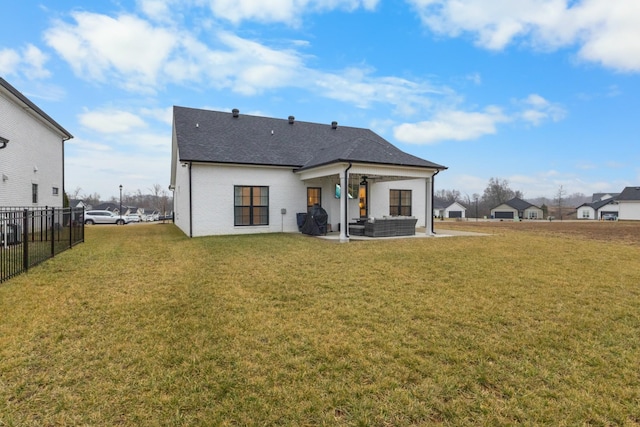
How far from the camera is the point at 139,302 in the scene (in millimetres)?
4723

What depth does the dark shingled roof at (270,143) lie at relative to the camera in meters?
12.9

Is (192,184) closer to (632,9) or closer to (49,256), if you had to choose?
(49,256)

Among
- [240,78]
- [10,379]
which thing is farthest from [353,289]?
[240,78]

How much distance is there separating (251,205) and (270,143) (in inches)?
143

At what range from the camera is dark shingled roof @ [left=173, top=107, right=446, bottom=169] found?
1294 centimetres

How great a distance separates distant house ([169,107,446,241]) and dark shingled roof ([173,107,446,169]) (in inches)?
1.7

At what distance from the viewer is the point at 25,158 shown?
13867mm

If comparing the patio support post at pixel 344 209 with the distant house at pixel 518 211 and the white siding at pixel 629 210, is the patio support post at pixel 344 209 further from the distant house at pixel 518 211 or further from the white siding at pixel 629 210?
the distant house at pixel 518 211

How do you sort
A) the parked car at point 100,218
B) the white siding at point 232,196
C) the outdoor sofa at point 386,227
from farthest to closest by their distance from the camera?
the parked car at point 100,218, the white siding at point 232,196, the outdoor sofa at point 386,227

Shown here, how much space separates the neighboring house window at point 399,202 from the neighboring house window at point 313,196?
412 centimetres

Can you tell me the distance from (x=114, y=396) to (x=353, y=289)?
3.66m

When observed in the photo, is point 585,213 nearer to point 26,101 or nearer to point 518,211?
point 518,211

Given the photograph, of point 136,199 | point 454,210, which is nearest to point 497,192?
point 454,210

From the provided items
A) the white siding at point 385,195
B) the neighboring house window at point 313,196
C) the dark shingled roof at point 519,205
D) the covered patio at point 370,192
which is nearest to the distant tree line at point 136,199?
the neighboring house window at point 313,196
